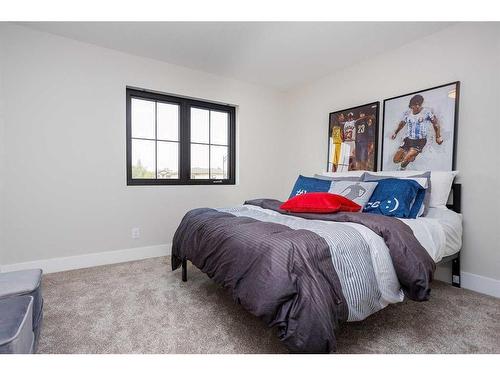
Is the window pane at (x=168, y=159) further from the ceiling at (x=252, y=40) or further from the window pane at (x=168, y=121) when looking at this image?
the ceiling at (x=252, y=40)

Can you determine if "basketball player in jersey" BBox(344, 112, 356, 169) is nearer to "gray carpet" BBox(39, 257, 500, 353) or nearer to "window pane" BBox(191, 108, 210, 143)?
"gray carpet" BBox(39, 257, 500, 353)

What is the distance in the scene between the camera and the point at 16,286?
1.25 m

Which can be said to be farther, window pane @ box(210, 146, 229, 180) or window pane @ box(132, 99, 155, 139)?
window pane @ box(210, 146, 229, 180)

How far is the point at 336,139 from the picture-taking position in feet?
10.7

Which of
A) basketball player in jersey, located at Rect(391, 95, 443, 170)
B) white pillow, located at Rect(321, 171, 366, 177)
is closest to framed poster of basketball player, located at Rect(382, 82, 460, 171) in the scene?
basketball player in jersey, located at Rect(391, 95, 443, 170)

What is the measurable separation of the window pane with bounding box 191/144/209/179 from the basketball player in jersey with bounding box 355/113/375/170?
1949mm

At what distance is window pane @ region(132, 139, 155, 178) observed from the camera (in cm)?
306

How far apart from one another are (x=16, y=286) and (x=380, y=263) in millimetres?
1850

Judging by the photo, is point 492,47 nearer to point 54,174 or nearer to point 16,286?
point 16,286

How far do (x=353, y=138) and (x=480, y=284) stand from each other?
1.82 meters

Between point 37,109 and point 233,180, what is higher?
point 37,109

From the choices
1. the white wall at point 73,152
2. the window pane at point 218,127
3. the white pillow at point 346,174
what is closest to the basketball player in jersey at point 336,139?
the white pillow at point 346,174

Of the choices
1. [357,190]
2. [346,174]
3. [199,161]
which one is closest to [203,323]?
[357,190]
